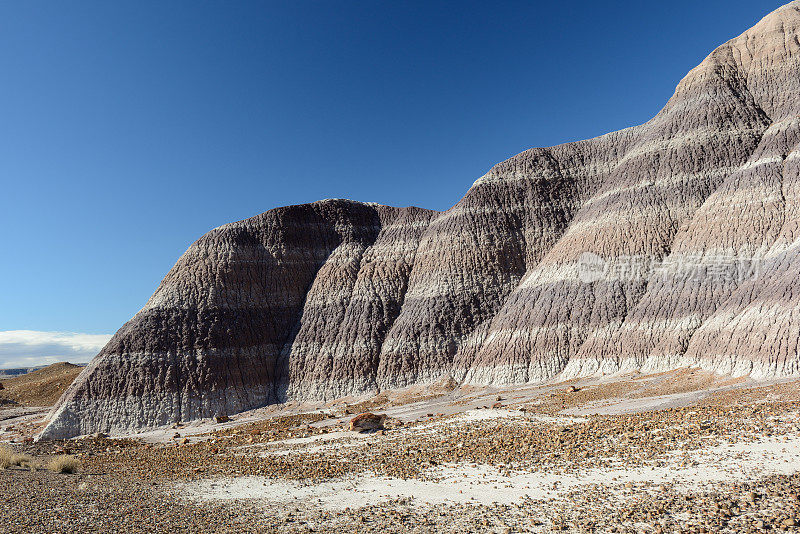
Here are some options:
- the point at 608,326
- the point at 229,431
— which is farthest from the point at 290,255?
the point at 608,326

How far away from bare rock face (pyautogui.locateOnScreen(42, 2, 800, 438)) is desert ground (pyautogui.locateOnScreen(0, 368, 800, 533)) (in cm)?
1112

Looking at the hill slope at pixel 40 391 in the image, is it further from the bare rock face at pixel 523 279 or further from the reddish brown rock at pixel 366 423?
the reddish brown rock at pixel 366 423

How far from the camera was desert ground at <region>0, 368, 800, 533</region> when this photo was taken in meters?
6.93

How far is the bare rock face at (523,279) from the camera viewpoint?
27062 mm

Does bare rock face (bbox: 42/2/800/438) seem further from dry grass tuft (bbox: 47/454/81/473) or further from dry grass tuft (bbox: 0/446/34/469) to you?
dry grass tuft (bbox: 47/454/81/473)

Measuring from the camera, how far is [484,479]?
9500mm

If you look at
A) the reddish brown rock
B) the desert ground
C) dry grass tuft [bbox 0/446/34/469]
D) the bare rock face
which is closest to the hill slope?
the bare rock face

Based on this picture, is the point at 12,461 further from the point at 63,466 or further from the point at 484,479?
the point at 484,479

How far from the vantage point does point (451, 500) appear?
838cm

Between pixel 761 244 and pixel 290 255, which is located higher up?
pixel 290 255

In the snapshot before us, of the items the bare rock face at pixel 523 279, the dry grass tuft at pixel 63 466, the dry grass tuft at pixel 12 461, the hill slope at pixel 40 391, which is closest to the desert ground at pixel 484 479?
the dry grass tuft at pixel 63 466

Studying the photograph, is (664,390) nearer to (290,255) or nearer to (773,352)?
(773,352)

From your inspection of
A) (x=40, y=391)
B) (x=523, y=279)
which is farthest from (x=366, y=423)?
(x=40, y=391)

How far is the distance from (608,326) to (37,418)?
47901mm
